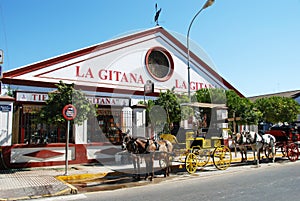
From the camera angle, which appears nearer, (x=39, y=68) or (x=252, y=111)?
(x=39, y=68)

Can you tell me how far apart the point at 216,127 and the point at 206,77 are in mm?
9344

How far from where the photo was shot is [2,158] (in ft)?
38.3

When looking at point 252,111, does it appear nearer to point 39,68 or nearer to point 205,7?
point 205,7

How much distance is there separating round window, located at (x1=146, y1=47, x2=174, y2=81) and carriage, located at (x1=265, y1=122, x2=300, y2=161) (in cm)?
762

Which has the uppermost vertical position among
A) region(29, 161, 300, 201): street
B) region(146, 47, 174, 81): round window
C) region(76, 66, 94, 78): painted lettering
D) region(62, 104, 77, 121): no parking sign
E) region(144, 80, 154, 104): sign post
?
region(146, 47, 174, 81): round window

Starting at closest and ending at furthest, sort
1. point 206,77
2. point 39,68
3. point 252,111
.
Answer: point 39,68, point 252,111, point 206,77

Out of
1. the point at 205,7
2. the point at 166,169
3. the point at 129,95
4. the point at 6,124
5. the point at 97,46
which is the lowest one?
the point at 166,169

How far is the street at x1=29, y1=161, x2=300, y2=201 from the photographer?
23.3ft

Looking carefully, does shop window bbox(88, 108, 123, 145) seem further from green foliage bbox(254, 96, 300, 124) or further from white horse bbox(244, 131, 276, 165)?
green foliage bbox(254, 96, 300, 124)

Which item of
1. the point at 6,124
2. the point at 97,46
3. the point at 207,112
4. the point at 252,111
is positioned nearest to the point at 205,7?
the point at 207,112

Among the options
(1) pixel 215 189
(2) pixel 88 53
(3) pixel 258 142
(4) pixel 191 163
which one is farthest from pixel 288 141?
(2) pixel 88 53

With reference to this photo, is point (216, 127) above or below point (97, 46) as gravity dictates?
below

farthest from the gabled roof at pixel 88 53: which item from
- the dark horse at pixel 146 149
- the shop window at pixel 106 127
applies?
the dark horse at pixel 146 149

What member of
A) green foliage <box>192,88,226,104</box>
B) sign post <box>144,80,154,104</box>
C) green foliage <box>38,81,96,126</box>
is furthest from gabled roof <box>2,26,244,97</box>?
green foliage <box>192,88,226,104</box>
